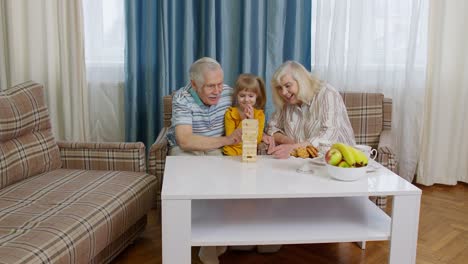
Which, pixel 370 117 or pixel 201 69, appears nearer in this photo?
pixel 201 69

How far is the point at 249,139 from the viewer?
2250mm

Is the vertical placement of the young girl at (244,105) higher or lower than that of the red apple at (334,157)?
higher

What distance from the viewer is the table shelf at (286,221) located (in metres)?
1.92

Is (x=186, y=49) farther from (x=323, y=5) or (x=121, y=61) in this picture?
(x=323, y=5)

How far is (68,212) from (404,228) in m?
1.32

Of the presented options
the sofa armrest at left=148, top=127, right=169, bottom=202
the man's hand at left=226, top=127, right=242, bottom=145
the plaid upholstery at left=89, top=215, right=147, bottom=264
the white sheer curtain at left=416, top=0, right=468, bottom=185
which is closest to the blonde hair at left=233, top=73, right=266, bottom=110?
the man's hand at left=226, top=127, right=242, bottom=145

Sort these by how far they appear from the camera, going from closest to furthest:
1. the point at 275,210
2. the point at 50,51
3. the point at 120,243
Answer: the point at 275,210 < the point at 120,243 < the point at 50,51

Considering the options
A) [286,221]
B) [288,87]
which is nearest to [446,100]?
[288,87]

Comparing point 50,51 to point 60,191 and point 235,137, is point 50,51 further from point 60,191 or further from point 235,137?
point 235,137

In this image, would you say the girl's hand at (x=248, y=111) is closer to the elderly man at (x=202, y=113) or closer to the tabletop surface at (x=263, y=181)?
the elderly man at (x=202, y=113)

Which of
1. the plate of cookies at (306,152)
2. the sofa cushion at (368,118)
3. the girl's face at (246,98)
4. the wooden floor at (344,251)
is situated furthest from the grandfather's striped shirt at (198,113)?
the sofa cushion at (368,118)

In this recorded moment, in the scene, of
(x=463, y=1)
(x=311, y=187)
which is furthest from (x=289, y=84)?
(x=463, y=1)

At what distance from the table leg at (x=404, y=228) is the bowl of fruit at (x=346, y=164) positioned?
0.18 m

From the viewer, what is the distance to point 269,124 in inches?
109
